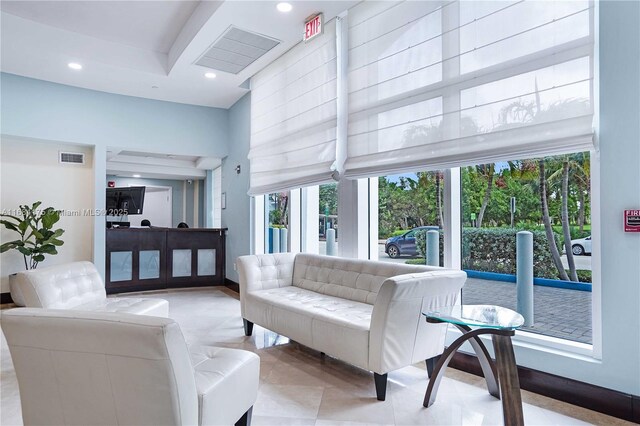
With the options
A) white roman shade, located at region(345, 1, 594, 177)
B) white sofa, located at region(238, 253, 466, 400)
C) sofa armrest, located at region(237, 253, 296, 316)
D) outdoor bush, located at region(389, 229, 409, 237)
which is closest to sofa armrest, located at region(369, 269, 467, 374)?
white sofa, located at region(238, 253, 466, 400)

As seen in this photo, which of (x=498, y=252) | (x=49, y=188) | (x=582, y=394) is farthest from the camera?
(x=49, y=188)

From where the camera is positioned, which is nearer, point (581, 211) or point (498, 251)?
point (581, 211)

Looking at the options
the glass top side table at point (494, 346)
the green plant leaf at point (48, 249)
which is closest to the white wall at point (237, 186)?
the green plant leaf at point (48, 249)

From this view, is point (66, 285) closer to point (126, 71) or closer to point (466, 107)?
point (126, 71)

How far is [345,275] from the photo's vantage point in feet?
11.5

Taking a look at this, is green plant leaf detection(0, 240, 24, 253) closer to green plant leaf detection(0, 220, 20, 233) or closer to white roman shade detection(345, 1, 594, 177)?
green plant leaf detection(0, 220, 20, 233)

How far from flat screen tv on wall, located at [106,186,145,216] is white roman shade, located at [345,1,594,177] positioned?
4.15 meters

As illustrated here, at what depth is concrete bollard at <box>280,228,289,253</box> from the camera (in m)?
5.28

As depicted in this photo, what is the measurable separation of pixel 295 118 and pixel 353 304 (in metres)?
2.56

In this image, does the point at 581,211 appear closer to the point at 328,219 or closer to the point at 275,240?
the point at 328,219

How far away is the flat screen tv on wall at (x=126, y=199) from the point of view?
20.9 ft

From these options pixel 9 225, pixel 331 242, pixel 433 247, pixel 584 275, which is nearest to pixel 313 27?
pixel 331 242

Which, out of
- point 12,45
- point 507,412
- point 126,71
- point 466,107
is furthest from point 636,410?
point 12,45

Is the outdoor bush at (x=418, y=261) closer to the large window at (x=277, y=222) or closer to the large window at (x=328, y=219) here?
the large window at (x=328, y=219)
